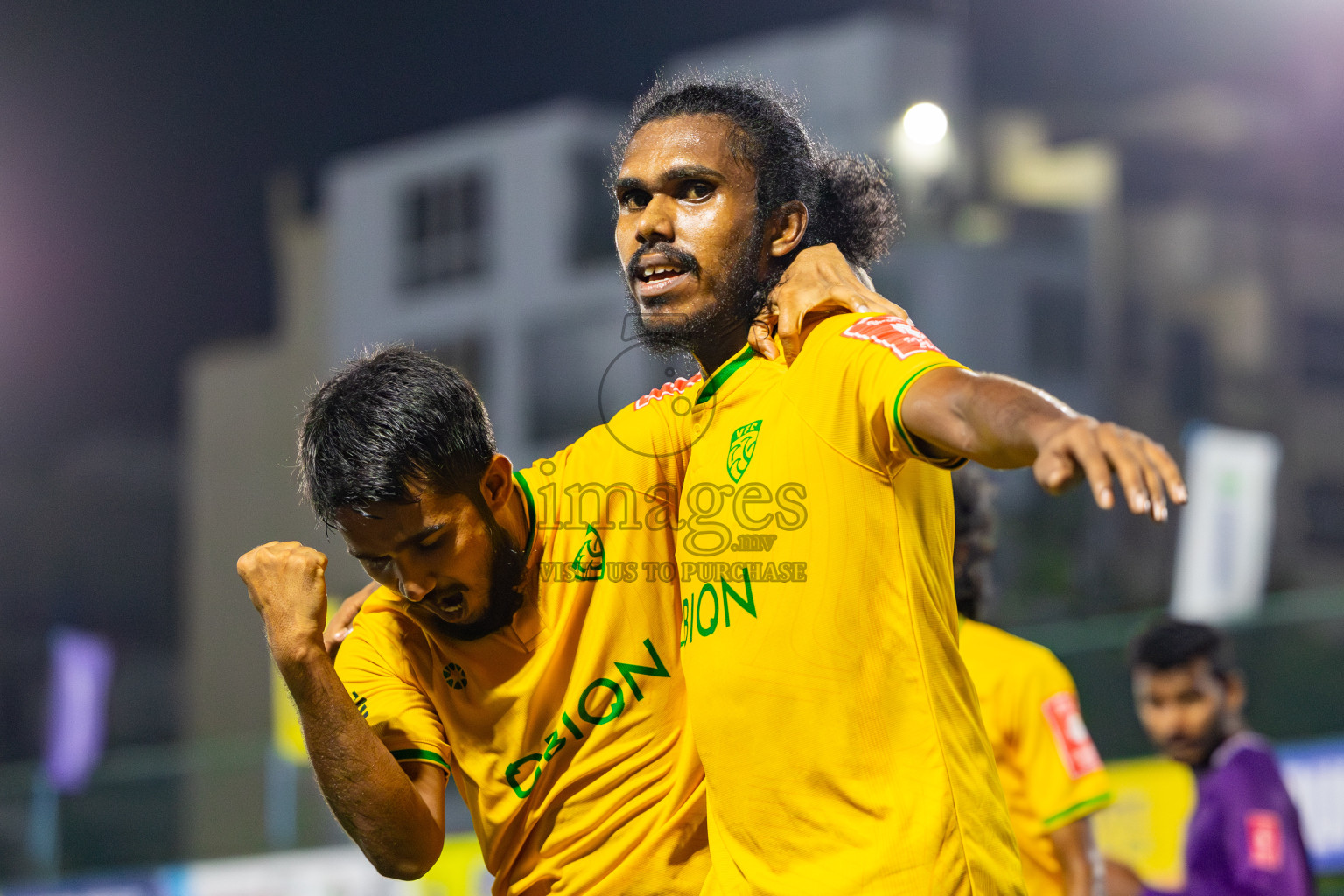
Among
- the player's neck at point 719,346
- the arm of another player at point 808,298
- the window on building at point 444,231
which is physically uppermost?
the window on building at point 444,231

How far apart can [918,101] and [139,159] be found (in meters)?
7.66

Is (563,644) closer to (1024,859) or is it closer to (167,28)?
(1024,859)

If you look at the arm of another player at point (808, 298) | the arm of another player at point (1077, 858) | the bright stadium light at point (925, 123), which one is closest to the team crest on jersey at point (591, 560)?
the arm of another player at point (808, 298)

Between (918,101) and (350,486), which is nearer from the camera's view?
(350,486)

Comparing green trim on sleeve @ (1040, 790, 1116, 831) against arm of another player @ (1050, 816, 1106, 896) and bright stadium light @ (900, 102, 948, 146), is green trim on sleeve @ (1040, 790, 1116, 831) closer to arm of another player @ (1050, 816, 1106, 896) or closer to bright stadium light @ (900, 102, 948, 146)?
arm of another player @ (1050, 816, 1106, 896)

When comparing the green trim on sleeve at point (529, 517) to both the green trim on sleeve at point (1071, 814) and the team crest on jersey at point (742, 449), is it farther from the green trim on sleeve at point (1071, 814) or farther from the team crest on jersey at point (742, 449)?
the green trim on sleeve at point (1071, 814)

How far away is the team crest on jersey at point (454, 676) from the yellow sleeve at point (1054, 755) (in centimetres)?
177

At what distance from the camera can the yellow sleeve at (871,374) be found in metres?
1.95

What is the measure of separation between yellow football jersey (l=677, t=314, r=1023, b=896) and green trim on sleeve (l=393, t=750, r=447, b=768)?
1.57 feet

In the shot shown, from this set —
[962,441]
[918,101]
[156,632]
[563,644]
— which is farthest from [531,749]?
[918,101]

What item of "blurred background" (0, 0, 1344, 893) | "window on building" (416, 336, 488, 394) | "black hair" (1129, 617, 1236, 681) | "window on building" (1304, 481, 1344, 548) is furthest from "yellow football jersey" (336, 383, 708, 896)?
"window on building" (1304, 481, 1344, 548)

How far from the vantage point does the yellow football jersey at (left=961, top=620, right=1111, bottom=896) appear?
377 centimetres

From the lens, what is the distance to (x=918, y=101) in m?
15.6

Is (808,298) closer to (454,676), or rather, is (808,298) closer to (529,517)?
(529,517)
